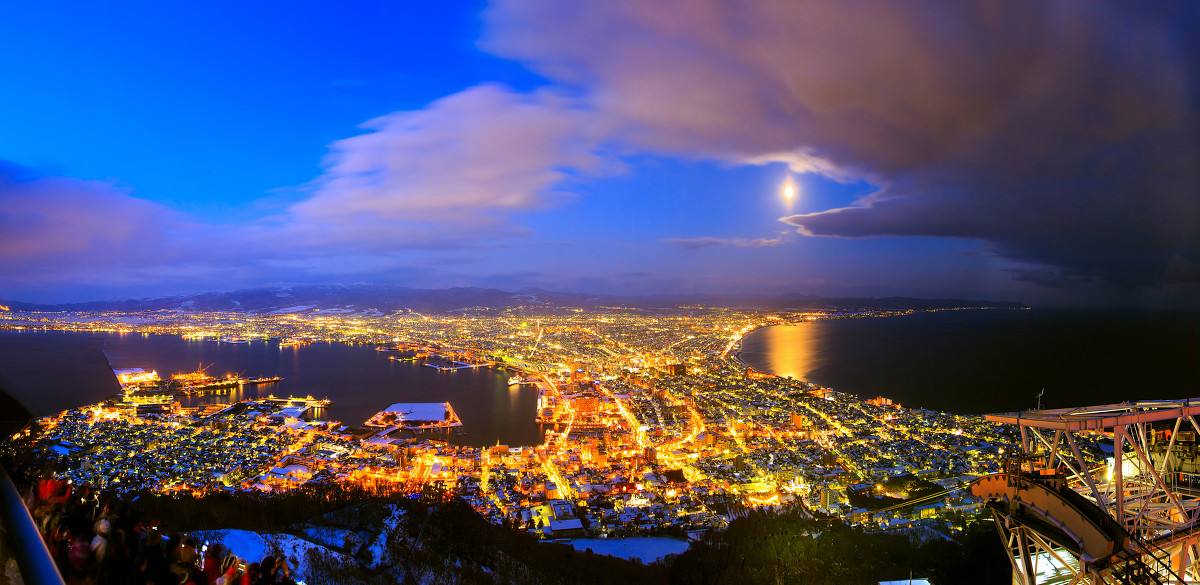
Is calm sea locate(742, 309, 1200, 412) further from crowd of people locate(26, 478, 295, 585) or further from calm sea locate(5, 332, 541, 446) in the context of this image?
crowd of people locate(26, 478, 295, 585)

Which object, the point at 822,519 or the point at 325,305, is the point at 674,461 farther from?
the point at 325,305

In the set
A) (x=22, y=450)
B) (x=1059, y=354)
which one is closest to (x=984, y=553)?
(x=22, y=450)

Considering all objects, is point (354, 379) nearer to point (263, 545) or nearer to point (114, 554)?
point (263, 545)

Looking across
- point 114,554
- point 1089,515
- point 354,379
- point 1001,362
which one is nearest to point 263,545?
point 114,554

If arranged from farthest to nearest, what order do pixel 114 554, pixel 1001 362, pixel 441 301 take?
pixel 441 301
pixel 1001 362
pixel 114 554

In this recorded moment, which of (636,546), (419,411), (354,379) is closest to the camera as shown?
(636,546)
